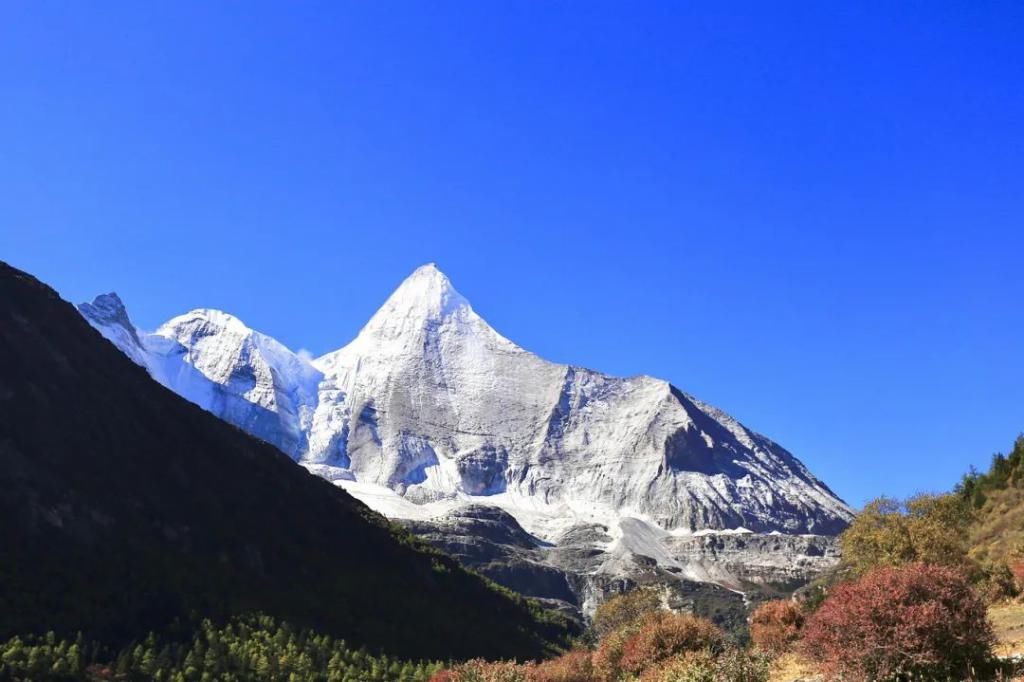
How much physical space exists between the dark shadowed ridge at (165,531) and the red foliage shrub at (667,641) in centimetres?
4719

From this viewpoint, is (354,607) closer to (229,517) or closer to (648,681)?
(229,517)

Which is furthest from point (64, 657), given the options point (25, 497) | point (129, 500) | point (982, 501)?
point (982, 501)

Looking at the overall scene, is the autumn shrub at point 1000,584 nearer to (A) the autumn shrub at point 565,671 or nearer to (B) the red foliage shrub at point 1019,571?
(B) the red foliage shrub at point 1019,571

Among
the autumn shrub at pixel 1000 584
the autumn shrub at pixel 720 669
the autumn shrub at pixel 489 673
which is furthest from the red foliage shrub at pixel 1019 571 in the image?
the autumn shrub at pixel 489 673

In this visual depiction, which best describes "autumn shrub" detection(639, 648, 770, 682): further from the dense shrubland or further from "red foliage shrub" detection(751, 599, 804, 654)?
"red foliage shrub" detection(751, 599, 804, 654)

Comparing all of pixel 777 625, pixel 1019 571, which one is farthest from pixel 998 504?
pixel 777 625

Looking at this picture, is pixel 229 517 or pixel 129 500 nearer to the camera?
pixel 129 500

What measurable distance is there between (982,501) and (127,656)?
54120 millimetres

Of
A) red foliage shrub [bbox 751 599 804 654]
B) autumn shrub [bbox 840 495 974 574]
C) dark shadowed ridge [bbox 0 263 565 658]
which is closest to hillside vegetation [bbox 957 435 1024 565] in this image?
autumn shrub [bbox 840 495 974 574]

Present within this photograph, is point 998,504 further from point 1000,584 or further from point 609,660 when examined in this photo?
Result: point 609,660

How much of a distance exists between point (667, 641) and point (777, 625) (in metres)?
4.35

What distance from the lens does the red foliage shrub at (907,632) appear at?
53.2ft

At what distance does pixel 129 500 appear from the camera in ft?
269

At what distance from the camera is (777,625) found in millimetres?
26969
